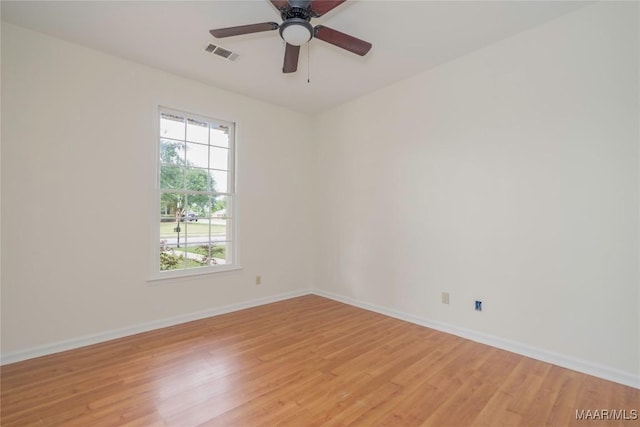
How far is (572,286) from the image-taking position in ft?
7.91

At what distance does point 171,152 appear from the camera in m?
3.46

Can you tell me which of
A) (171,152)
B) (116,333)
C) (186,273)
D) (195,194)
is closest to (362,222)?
(195,194)

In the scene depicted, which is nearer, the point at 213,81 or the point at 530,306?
the point at 530,306

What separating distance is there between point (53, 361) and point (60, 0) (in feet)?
9.52

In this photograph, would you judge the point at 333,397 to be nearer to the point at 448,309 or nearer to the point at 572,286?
the point at 448,309

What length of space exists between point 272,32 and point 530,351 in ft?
11.9

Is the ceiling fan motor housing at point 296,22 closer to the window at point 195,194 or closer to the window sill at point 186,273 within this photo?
the window at point 195,194

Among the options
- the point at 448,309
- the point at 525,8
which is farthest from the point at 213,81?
the point at 448,309

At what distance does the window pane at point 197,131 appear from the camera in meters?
3.61

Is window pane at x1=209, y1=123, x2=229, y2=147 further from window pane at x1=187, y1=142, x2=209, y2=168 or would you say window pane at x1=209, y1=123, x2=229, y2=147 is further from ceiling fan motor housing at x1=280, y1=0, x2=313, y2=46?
ceiling fan motor housing at x1=280, y1=0, x2=313, y2=46

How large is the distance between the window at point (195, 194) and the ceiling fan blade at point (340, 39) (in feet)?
6.94

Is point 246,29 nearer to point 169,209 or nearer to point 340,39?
point 340,39

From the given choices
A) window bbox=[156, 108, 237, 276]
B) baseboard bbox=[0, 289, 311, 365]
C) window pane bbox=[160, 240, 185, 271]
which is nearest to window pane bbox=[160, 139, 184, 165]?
window bbox=[156, 108, 237, 276]

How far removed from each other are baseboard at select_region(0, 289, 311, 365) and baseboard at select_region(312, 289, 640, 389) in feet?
5.97
